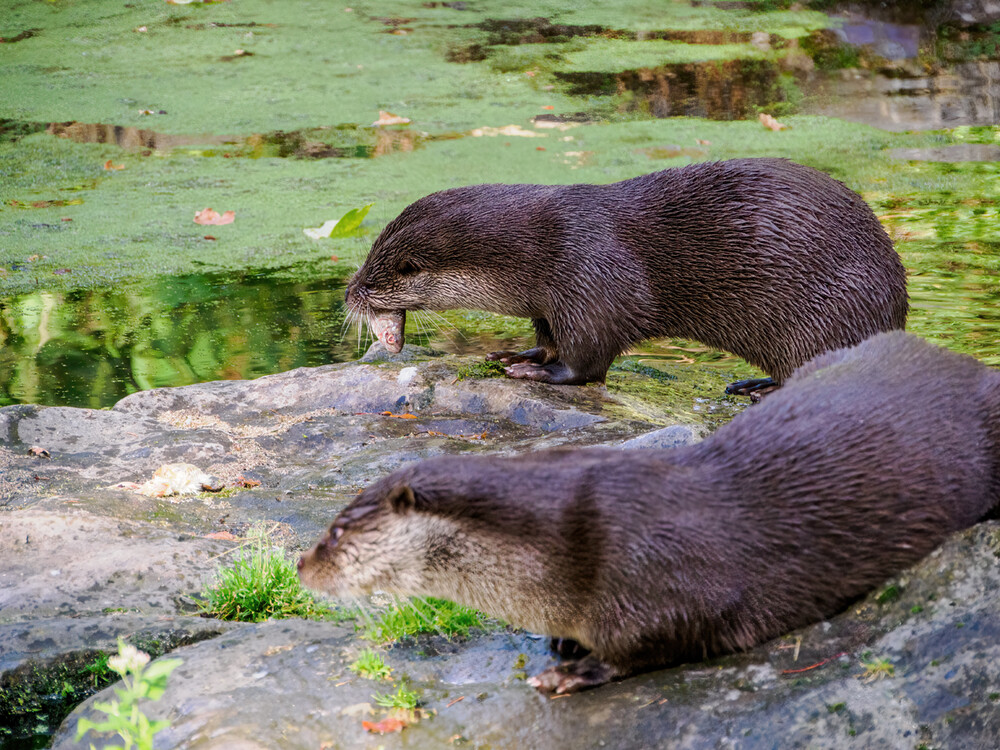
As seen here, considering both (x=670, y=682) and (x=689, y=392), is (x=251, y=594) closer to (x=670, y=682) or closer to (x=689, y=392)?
(x=670, y=682)

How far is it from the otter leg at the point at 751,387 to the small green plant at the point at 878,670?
7.55 feet

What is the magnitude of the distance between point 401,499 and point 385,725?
0.41 meters

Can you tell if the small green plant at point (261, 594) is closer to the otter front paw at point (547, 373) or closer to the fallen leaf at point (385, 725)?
the fallen leaf at point (385, 725)

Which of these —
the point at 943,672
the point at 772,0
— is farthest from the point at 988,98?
the point at 943,672

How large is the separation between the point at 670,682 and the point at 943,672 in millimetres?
473

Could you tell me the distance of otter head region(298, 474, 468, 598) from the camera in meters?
2.13

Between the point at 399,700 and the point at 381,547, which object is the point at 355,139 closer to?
the point at 381,547

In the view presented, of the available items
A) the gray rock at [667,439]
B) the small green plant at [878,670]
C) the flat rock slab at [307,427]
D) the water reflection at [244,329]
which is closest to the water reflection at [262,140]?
the water reflection at [244,329]

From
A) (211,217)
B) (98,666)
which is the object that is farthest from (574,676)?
(211,217)

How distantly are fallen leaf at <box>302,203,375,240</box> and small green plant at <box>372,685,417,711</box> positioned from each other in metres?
4.31

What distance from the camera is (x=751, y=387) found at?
4.23 m

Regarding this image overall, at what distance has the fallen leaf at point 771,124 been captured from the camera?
7984 millimetres

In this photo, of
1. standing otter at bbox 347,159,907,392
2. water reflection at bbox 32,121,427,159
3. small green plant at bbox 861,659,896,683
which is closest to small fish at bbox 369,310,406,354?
standing otter at bbox 347,159,907,392

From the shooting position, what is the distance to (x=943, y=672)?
1842 millimetres
